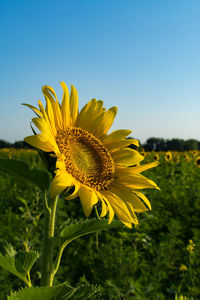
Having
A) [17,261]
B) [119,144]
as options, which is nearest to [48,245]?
[17,261]

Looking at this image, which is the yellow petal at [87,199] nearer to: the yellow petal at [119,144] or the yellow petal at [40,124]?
the yellow petal at [40,124]

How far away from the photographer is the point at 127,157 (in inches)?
52.5

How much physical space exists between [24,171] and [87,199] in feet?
0.75

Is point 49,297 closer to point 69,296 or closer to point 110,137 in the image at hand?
point 69,296

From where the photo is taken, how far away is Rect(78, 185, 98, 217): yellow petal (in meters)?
0.90

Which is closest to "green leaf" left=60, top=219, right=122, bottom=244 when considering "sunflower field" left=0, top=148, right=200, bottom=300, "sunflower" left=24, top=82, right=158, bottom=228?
"sunflower" left=24, top=82, right=158, bottom=228

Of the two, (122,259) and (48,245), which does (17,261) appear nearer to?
(48,245)

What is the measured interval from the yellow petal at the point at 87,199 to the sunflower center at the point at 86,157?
128mm

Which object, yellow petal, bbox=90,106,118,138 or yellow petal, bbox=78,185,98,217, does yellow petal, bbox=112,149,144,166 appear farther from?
yellow petal, bbox=78,185,98,217

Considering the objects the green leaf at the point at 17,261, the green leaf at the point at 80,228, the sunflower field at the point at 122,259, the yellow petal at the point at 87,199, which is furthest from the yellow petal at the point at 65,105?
the sunflower field at the point at 122,259

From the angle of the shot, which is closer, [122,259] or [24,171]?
[24,171]

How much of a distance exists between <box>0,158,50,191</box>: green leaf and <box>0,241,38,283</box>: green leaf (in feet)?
0.76

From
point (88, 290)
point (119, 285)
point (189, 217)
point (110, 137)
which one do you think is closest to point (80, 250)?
point (119, 285)

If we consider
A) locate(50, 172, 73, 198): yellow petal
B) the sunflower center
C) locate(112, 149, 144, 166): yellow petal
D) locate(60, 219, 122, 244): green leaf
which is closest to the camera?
locate(50, 172, 73, 198): yellow petal
